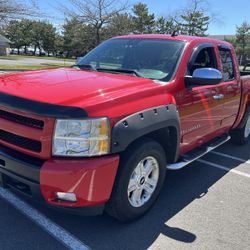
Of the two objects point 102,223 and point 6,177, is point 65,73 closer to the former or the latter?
point 6,177

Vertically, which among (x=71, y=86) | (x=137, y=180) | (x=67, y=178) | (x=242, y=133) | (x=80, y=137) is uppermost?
(x=71, y=86)

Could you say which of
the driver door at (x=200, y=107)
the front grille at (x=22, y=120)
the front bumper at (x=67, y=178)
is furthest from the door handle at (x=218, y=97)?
the front grille at (x=22, y=120)

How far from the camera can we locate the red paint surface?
273cm

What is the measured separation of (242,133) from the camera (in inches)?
250

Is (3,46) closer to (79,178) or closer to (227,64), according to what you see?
(227,64)

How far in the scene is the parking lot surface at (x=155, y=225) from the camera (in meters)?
3.07

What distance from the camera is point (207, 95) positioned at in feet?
14.1

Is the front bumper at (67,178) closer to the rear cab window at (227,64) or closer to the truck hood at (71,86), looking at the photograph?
the truck hood at (71,86)

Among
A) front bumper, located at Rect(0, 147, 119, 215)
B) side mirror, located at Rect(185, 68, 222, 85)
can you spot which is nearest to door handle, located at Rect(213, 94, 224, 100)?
side mirror, located at Rect(185, 68, 222, 85)

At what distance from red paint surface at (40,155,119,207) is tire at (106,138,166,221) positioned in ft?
0.66

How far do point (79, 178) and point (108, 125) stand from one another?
0.49m

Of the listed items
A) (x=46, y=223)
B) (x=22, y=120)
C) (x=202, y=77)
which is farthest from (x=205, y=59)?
(x=46, y=223)

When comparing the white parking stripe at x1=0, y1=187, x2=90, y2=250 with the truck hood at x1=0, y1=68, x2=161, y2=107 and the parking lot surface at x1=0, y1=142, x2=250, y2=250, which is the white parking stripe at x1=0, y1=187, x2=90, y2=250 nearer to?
the parking lot surface at x1=0, y1=142, x2=250, y2=250

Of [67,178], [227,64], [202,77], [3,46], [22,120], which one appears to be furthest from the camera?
[3,46]
